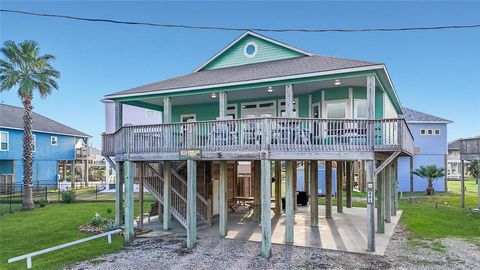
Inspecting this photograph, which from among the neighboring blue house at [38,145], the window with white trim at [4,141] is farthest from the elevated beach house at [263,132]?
the neighboring blue house at [38,145]

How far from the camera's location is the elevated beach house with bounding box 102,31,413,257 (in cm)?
1008

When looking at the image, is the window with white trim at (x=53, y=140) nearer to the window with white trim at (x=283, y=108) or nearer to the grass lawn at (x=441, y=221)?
the window with white trim at (x=283, y=108)

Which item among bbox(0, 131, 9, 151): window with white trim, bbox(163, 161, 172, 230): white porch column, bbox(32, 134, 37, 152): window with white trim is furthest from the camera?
bbox(32, 134, 37, 152): window with white trim

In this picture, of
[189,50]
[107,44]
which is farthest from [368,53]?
[107,44]

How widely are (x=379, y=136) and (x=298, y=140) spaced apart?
2412 mm

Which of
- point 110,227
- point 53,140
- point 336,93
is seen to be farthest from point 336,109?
point 53,140

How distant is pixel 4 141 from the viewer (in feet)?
92.2

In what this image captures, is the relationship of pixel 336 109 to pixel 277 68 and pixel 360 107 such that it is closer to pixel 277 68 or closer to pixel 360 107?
pixel 360 107

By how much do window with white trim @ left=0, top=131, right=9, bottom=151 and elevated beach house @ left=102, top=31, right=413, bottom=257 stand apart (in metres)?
17.9

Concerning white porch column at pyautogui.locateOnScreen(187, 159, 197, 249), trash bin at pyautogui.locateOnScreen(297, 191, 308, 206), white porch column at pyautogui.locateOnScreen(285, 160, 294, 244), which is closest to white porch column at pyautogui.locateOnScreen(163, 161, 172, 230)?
white porch column at pyautogui.locateOnScreen(187, 159, 197, 249)

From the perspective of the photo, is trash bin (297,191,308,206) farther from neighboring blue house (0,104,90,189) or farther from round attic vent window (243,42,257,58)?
neighboring blue house (0,104,90,189)

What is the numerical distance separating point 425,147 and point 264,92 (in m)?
22.5

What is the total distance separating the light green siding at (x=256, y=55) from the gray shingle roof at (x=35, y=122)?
2134 cm

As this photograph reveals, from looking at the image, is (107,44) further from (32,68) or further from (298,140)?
(298,140)
